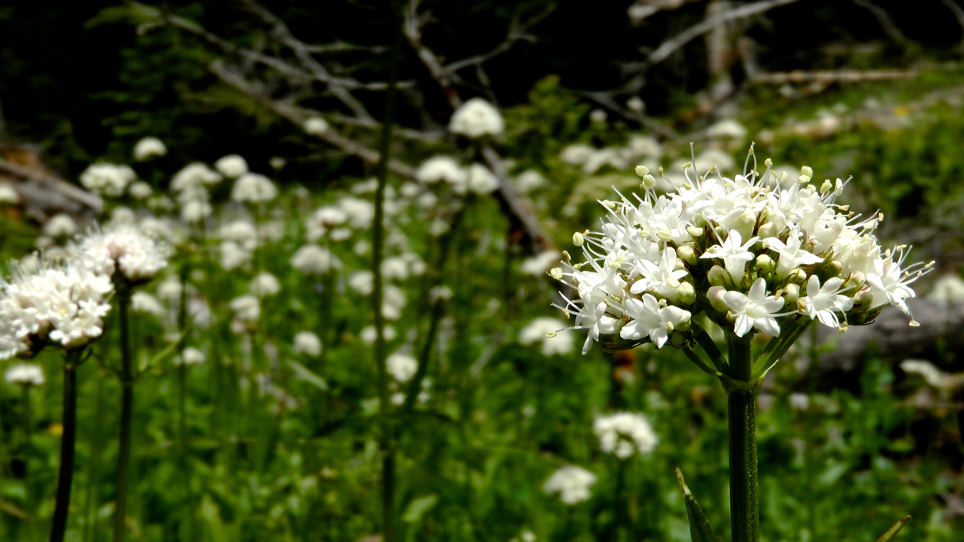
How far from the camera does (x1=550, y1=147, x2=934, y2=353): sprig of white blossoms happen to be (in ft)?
3.27

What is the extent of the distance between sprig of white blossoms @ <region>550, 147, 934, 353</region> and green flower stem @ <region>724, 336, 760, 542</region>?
0.15ft

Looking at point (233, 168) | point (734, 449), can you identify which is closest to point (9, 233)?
point (233, 168)

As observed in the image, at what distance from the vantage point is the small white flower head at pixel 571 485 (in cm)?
264

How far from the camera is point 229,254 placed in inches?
169

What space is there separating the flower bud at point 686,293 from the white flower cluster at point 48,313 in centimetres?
113

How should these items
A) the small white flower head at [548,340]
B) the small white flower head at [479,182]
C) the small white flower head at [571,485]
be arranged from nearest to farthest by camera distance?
1. the small white flower head at [571,485]
2. the small white flower head at [548,340]
3. the small white flower head at [479,182]

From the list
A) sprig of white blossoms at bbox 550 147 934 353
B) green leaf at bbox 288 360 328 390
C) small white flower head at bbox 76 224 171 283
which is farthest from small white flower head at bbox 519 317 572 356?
sprig of white blossoms at bbox 550 147 934 353

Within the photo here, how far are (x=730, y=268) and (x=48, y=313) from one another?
1303 mm

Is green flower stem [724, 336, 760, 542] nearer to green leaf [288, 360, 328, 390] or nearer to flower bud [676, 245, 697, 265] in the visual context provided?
flower bud [676, 245, 697, 265]

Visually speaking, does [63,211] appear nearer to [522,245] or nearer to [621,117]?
[522,245]

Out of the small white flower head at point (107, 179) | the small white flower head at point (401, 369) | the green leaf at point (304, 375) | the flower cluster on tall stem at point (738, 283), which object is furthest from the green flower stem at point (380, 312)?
the small white flower head at point (107, 179)

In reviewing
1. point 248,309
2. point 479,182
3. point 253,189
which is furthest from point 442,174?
point 253,189

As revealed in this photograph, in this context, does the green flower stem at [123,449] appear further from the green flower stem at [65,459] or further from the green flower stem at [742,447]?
the green flower stem at [742,447]

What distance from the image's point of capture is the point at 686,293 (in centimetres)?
101
